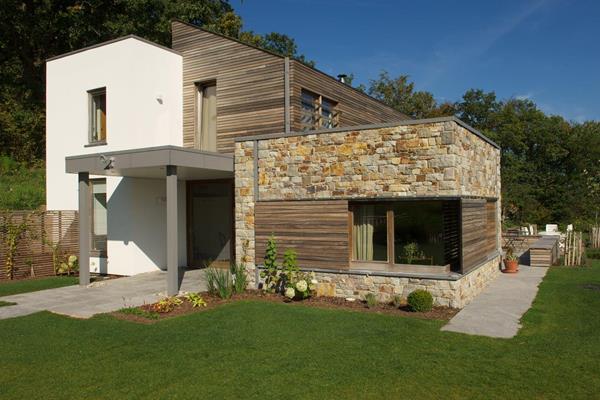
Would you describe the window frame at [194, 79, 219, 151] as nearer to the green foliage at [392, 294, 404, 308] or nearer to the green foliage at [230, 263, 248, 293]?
the green foliage at [230, 263, 248, 293]

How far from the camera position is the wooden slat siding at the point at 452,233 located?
877 centimetres

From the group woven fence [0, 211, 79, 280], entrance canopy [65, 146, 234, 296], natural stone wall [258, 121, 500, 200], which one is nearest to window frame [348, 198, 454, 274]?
natural stone wall [258, 121, 500, 200]

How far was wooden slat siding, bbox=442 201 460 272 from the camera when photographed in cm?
877

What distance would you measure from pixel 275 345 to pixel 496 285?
6.52 metres

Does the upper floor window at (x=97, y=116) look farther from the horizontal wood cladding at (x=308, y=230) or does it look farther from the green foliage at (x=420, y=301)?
the green foliage at (x=420, y=301)

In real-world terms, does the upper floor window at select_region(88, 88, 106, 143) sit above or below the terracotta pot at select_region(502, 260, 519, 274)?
above

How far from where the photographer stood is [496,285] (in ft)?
35.0

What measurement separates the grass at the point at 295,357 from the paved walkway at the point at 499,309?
25 centimetres

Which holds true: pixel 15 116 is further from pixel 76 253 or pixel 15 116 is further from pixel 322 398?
pixel 322 398

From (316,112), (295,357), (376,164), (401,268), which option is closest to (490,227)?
(401,268)

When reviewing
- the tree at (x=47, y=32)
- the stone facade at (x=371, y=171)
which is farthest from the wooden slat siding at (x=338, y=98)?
the tree at (x=47, y=32)

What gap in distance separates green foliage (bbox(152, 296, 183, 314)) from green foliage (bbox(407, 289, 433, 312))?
417cm

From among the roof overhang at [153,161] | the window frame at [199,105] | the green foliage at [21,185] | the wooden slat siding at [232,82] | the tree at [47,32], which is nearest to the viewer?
the roof overhang at [153,161]

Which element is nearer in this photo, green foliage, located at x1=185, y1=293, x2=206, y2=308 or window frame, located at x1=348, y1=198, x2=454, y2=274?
window frame, located at x1=348, y1=198, x2=454, y2=274
